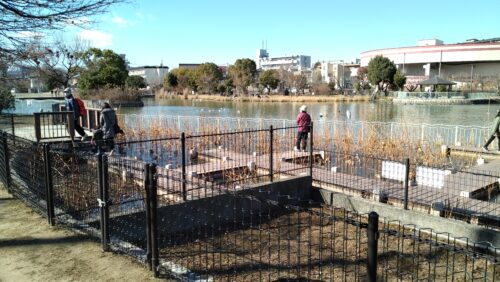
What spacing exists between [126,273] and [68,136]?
1063cm

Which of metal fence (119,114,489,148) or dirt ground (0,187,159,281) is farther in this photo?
metal fence (119,114,489,148)

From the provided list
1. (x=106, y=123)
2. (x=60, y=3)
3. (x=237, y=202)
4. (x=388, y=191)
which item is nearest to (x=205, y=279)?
(x=237, y=202)

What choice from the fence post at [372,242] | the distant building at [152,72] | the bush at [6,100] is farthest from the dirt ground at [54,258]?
the distant building at [152,72]

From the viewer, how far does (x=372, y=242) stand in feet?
9.35

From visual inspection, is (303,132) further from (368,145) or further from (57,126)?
(57,126)

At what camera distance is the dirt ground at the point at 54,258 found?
4410mm

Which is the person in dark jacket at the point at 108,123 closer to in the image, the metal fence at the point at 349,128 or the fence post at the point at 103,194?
the metal fence at the point at 349,128

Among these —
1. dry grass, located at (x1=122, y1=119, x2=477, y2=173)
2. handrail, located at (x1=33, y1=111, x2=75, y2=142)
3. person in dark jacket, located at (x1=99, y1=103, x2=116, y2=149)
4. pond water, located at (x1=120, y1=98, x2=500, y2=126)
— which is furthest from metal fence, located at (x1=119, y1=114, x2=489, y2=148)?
pond water, located at (x1=120, y1=98, x2=500, y2=126)

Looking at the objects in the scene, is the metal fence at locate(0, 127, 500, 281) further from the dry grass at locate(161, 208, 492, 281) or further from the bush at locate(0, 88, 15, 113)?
the bush at locate(0, 88, 15, 113)

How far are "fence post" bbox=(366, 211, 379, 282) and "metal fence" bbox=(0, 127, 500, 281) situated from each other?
0.5 inches

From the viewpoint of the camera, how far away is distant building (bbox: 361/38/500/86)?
8019 centimetres


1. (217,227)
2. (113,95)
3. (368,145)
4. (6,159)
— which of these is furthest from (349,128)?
(113,95)

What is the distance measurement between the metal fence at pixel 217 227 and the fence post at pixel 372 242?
0.01 meters

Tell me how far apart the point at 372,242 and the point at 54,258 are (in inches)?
149
